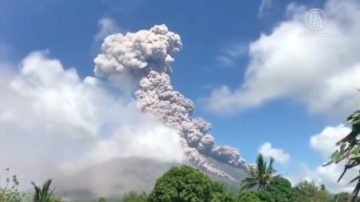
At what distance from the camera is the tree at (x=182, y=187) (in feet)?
259

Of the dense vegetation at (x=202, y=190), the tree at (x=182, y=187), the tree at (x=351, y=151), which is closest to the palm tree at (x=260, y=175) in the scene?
the dense vegetation at (x=202, y=190)

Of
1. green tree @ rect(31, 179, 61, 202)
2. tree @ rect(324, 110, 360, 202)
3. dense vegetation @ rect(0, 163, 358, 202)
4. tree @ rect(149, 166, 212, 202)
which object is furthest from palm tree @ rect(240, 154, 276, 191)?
tree @ rect(324, 110, 360, 202)

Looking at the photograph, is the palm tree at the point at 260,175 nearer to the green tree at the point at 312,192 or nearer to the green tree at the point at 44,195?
the green tree at the point at 312,192

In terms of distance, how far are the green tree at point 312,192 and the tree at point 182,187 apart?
4098 centimetres

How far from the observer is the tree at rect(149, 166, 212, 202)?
259 feet

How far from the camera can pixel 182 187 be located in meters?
79.6

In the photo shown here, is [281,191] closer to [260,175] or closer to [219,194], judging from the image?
[260,175]

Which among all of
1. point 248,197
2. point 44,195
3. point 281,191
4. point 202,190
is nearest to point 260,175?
point 281,191

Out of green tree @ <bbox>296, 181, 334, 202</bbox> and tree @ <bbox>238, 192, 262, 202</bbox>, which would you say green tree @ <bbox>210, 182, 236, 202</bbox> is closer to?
Answer: tree @ <bbox>238, 192, 262, 202</bbox>

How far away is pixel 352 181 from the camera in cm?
991

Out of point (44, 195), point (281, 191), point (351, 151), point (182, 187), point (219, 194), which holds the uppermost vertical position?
point (281, 191)

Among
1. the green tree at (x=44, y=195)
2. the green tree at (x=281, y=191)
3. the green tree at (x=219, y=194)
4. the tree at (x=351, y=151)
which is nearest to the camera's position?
the tree at (x=351, y=151)

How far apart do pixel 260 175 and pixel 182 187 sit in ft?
134

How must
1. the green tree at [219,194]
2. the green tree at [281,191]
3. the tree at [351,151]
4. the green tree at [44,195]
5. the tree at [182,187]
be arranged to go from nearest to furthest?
1. the tree at [351,151]
2. the green tree at [44,195]
3. the tree at [182,187]
4. the green tree at [219,194]
5. the green tree at [281,191]
